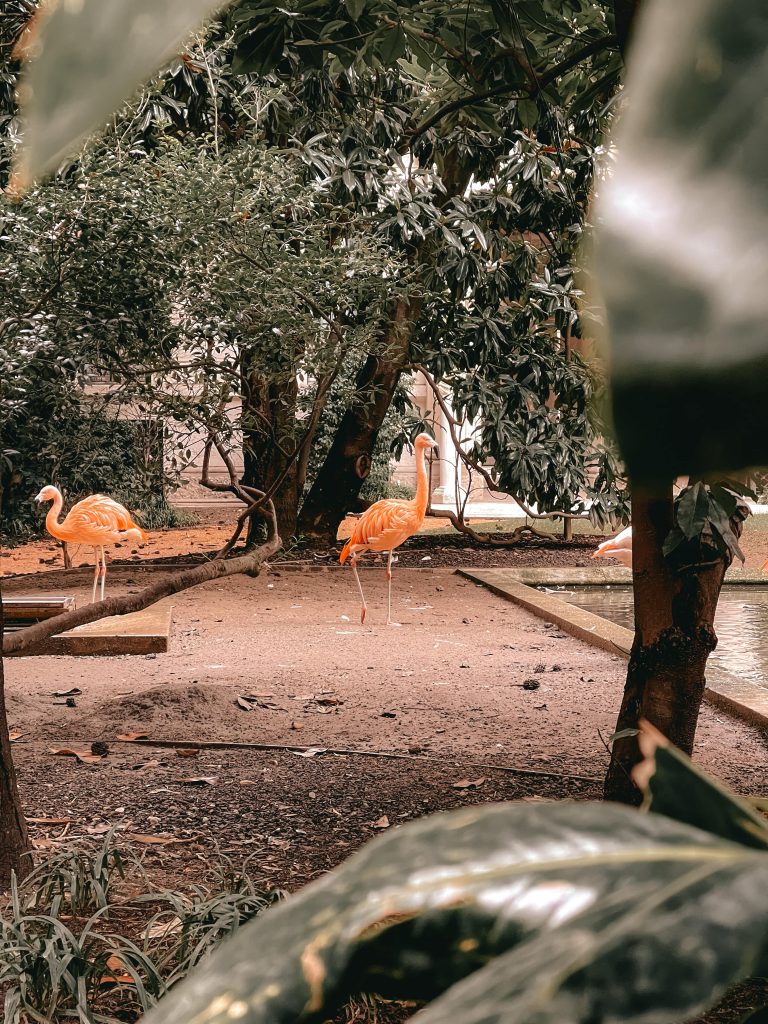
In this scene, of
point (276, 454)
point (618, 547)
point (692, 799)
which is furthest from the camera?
point (276, 454)

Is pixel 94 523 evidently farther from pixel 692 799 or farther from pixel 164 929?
pixel 692 799

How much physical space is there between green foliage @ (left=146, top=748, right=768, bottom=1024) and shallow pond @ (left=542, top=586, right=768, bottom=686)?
21.5 ft

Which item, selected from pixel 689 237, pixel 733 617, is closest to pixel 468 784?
pixel 689 237

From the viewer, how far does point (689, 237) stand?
0.21 m

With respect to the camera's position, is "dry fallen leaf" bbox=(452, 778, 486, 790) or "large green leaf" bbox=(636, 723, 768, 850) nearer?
"large green leaf" bbox=(636, 723, 768, 850)

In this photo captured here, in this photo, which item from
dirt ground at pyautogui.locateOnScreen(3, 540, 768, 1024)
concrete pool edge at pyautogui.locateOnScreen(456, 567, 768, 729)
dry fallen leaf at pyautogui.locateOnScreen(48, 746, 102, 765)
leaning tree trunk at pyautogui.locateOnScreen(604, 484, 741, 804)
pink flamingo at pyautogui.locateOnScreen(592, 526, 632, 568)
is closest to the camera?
leaning tree trunk at pyautogui.locateOnScreen(604, 484, 741, 804)

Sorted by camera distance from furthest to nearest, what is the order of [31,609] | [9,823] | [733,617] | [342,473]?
[342,473] → [733,617] → [31,609] → [9,823]

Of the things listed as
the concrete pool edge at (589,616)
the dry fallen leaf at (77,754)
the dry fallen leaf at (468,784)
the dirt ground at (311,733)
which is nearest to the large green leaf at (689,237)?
the dirt ground at (311,733)

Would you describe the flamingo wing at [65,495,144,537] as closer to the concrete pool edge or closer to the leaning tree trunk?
the concrete pool edge

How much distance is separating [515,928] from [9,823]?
10.1 ft

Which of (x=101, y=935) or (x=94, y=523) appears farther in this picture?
(x=94, y=523)


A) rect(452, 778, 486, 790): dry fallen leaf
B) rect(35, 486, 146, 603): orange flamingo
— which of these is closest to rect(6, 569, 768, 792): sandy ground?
rect(452, 778, 486, 790): dry fallen leaf

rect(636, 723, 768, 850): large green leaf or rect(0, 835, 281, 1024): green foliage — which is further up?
rect(636, 723, 768, 850): large green leaf

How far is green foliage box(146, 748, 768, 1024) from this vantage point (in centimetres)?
24
